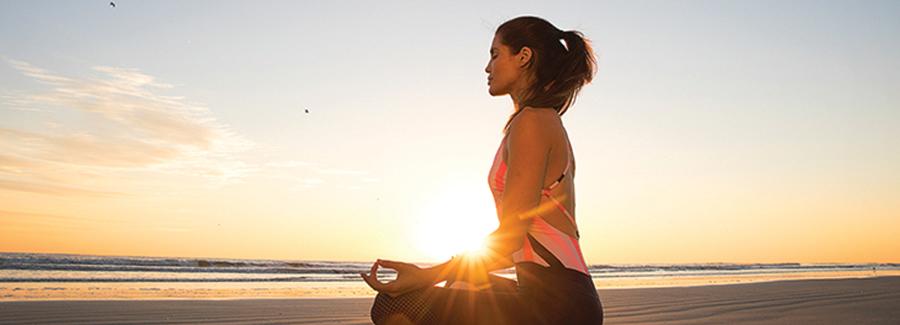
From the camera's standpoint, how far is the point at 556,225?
7.39 ft

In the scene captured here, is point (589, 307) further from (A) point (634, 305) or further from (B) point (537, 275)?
(A) point (634, 305)

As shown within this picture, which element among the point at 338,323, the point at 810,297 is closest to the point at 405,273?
the point at 338,323

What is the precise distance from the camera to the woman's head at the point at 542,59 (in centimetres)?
242

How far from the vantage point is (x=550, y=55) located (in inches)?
96.4

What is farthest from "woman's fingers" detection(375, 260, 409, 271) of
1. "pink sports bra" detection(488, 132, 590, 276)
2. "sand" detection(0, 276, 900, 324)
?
"sand" detection(0, 276, 900, 324)

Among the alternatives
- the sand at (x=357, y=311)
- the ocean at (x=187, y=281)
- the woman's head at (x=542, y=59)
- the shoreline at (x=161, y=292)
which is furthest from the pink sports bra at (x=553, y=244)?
the shoreline at (x=161, y=292)

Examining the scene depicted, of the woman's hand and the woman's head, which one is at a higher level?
the woman's head

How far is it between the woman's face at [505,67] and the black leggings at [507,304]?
0.55 meters

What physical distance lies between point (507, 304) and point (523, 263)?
0.43 feet

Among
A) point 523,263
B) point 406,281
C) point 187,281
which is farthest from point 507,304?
point 187,281

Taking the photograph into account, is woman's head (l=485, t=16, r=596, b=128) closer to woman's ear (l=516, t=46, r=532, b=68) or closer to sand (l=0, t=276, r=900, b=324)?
woman's ear (l=516, t=46, r=532, b=68)

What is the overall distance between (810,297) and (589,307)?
10.1m

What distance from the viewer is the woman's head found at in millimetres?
2424

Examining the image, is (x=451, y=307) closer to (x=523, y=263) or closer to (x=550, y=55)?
(x=523, y=263)
